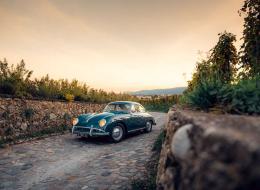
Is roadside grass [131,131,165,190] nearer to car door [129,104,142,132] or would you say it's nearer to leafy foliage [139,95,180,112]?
car door [129,104,142,132]

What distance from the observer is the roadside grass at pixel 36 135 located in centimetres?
802

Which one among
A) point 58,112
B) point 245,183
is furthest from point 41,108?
point 245,183

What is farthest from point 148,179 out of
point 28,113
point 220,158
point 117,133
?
point 28,113

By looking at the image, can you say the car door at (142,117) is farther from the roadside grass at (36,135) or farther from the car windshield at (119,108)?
the roadside grass at (36,135)

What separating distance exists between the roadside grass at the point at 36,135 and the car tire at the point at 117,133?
2967mm

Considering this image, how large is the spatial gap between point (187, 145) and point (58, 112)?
391 inches

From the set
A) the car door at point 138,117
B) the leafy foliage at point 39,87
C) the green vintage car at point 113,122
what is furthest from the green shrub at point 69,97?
the car door at point 138,117

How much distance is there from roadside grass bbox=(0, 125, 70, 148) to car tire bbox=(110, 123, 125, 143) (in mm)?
2967

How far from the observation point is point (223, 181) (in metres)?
1.44

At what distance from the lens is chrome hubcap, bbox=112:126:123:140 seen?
27.7 feet

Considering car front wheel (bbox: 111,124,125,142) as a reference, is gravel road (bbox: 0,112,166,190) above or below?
below

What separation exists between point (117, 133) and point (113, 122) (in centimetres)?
52

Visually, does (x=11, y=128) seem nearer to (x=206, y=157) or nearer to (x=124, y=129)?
(x=124, y=129)

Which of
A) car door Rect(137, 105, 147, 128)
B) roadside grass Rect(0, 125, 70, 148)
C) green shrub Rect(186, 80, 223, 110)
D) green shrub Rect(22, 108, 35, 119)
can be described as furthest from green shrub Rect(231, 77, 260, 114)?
green shrub Rect(22, 108, 35, 119)
